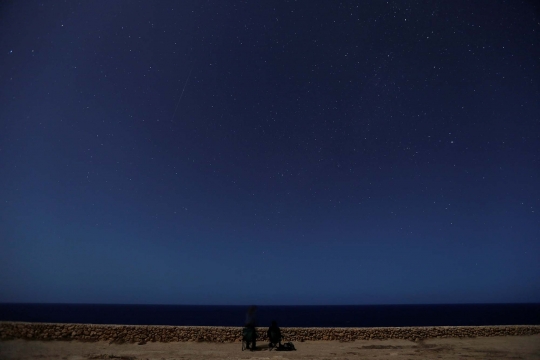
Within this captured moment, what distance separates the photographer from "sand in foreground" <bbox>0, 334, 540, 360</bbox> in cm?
1143

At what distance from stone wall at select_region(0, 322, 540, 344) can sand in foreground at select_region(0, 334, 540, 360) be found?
1.40ft

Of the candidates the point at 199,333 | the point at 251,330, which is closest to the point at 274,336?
the point at 251,330

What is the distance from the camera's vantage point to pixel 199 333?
14.2 m

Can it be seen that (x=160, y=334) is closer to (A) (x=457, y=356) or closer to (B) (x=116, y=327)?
(B) (x=116, y=327)

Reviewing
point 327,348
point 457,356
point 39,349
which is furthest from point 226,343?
point 457,356

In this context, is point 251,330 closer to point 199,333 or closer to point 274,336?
point 274,336

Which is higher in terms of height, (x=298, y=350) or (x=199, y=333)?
(x=199, y=333)

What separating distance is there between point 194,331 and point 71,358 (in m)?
4.68

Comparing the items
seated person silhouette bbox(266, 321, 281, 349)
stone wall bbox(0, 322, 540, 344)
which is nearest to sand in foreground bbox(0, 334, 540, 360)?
seated person silhouette bbox(266, 321, 281, 349)

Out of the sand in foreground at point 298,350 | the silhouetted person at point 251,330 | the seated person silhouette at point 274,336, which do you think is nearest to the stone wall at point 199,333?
the sand in foreground at point 298,350

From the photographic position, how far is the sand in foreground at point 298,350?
11.4 metres

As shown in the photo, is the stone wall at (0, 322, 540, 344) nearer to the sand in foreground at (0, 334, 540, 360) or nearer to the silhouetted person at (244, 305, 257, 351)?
the sand in foreground at (0, 334, 540, 360)

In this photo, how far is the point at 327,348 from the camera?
13.1 meters

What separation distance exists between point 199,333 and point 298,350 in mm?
4331
